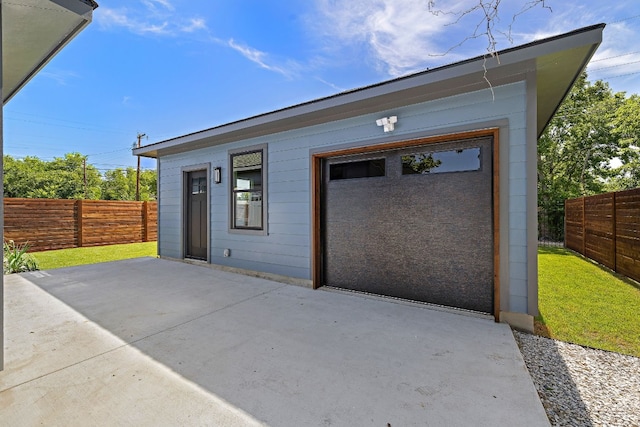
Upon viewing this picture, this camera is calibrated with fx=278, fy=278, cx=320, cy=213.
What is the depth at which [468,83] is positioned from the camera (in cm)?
305

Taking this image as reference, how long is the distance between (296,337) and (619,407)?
2257mm

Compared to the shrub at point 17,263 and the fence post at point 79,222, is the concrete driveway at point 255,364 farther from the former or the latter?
the fence post at point 79,222

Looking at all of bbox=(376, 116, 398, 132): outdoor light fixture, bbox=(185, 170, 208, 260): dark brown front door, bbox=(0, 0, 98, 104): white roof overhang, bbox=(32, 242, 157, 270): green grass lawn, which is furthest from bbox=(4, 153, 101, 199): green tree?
bbox=(376, 116, 398, 132): outdoor light fixture

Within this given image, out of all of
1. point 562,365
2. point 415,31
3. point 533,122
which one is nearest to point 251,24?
point 415,31

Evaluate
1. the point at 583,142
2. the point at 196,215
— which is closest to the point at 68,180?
the point at 196,215

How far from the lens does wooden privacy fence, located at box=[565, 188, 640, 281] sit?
4625 millimetres

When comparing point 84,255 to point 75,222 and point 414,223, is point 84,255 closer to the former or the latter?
point 75,222

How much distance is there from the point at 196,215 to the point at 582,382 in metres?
6.52

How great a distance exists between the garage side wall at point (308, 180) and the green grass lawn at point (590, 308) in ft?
1.98

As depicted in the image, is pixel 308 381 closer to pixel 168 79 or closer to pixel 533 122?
pixel 533 122

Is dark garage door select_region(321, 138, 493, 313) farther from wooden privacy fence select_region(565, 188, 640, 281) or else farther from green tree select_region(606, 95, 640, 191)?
green tree select_region(606, 95, 640, 191)

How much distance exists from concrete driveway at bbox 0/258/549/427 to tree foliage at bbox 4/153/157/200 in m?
28.4

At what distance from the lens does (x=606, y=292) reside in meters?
4.07

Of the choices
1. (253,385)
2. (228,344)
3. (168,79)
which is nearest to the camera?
(253,385)
